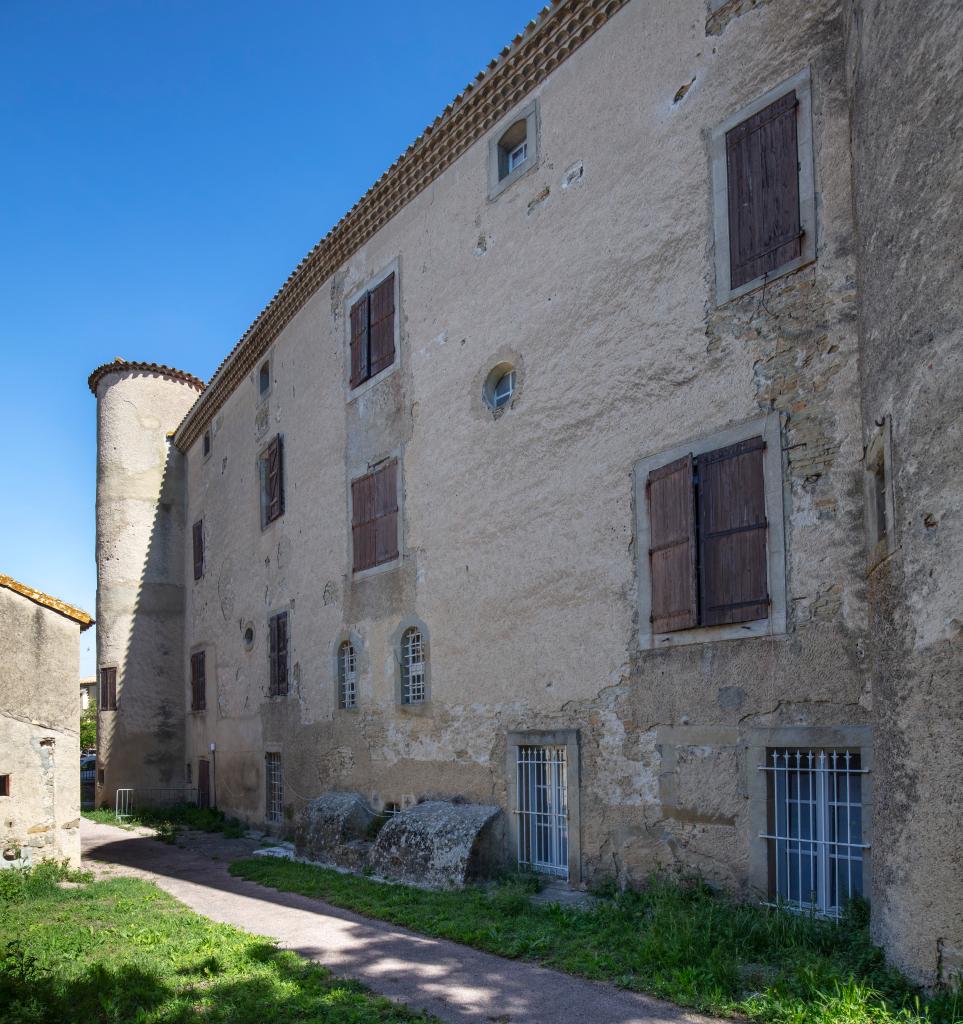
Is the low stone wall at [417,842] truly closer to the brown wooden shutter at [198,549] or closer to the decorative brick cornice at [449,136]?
the decorative brick cornice at [449,136]

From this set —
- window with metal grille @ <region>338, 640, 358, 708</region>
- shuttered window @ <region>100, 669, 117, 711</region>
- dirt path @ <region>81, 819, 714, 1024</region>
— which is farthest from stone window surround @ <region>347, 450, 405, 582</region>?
shuttered window @ <region>100, 669, 117, 711</region>

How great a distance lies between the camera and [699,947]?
645cm

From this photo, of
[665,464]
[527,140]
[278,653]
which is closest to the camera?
[665,464]

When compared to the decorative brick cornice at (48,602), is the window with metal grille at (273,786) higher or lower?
lower

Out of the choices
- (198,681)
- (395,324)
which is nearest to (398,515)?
(395,324)

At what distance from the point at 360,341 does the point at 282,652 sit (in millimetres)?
5832

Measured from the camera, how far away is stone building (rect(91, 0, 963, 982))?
5938 millimetres

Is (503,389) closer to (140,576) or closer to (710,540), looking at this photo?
(710,540)

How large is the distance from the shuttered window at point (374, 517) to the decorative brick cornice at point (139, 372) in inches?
522

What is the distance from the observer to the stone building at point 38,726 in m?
11.0

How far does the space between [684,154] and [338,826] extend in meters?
9.30

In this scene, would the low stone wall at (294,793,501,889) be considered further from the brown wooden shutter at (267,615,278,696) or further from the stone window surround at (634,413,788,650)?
the brown wooden shutter at (267,615,278,696)

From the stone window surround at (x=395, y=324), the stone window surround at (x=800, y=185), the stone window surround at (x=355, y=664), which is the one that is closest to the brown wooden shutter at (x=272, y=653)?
the stone window surround at (x=355, y=664)

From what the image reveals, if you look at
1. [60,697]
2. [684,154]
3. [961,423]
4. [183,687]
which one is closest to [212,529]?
[183,687]
